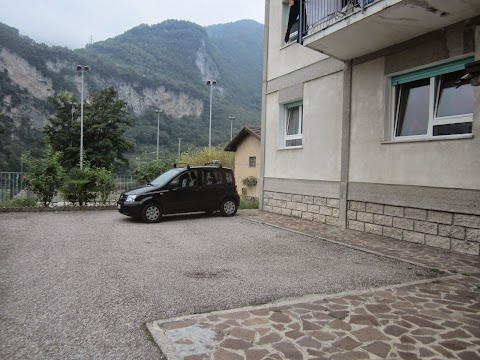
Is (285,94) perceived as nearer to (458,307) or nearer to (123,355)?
(458,307)

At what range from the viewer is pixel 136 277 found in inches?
208

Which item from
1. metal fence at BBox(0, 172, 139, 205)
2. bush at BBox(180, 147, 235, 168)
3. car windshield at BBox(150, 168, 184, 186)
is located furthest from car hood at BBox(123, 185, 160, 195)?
bush at BBox(180, 147, 235, 168)

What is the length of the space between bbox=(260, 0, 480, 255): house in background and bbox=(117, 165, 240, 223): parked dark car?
204 centimetres

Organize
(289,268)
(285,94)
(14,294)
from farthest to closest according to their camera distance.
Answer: (285,94) < (289,268) < (14,294)

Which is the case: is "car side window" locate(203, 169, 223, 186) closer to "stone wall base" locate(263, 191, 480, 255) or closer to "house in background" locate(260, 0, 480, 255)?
"house in background" locate(260, 0, 480, 255)

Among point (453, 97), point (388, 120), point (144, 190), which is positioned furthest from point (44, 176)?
point (453, 97)

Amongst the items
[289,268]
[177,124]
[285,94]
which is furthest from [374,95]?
[177,124]

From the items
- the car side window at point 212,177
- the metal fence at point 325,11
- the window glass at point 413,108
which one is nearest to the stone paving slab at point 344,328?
the window glass at point 413,108

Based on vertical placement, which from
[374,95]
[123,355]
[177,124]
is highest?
[177,124]

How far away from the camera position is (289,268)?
233 inches

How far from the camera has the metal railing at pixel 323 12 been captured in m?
7.80

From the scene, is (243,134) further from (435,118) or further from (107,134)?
(107,134)

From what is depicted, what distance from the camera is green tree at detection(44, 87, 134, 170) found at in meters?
32.6

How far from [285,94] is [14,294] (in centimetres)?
964
